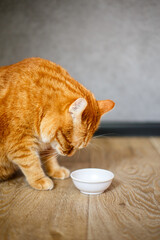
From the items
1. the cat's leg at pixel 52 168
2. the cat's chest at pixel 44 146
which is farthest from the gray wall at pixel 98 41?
the cat's chest at pixel 44 146

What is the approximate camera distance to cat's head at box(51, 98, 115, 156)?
52.4 inches

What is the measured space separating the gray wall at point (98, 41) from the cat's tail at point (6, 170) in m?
1.59

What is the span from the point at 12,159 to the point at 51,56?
1.71 meters

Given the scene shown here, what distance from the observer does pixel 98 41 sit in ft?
9.56

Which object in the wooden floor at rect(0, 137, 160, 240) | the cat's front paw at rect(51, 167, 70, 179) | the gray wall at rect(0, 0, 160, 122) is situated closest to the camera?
the wooden floor at rect(0, 137, 160, 240)

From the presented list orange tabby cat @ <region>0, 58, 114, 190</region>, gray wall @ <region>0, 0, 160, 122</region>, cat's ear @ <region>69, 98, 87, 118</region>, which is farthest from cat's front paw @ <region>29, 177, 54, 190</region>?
gray wall @ <region>0, 0, 160, 122</region>

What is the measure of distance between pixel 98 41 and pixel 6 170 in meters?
1.86

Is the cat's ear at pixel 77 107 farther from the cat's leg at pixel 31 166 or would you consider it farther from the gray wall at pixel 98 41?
the gray wall at pixel 98 41

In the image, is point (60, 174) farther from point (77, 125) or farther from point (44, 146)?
point (77, 125)

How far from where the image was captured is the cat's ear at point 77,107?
4.07ft

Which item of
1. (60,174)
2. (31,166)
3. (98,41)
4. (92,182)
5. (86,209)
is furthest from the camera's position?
(98,41)

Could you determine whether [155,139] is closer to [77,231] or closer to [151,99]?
[151,99]

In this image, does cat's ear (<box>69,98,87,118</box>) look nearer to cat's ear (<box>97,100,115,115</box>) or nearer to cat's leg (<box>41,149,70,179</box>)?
cat's ear (<box>97,100,115,115</box>)

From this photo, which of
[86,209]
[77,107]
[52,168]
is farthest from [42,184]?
[77,107]
